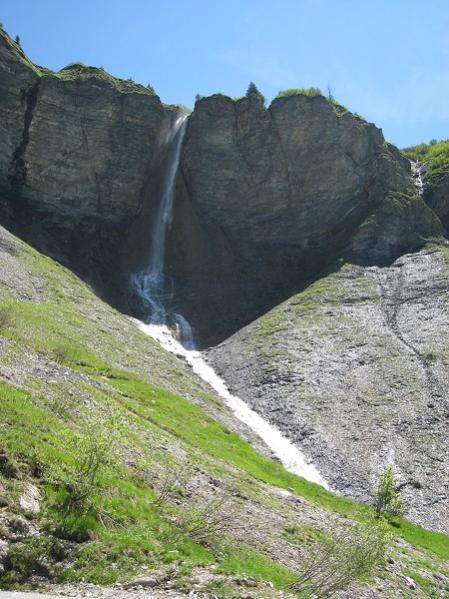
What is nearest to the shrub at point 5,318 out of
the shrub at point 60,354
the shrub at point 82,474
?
the shrub at point 60,354

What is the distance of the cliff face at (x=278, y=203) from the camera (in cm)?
8738

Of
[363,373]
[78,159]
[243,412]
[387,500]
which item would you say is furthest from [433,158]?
[387,500]

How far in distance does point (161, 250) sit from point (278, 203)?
1952 cm

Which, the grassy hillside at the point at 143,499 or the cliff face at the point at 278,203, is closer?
the grassy hillside at the point at 143,499

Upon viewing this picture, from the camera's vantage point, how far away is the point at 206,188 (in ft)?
324

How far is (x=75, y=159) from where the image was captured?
92.1m

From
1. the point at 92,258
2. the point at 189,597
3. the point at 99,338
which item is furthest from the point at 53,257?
the point at 189,597

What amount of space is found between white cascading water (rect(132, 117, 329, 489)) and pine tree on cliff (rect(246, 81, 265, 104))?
37.6 ft

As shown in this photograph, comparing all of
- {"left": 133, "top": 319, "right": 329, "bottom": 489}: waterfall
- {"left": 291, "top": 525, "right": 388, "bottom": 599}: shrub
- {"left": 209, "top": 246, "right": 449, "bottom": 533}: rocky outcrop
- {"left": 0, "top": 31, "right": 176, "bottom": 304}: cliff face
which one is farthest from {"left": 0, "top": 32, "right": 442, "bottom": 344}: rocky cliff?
{"left": 291, "top": 525, "right": 388, "bottom": 599}: shrub

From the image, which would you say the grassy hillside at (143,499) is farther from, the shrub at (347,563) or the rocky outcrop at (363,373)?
the rocky outcrop at (363,373)

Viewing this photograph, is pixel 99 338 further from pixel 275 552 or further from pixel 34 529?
pixel 34 529

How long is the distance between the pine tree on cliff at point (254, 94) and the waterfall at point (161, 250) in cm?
1133

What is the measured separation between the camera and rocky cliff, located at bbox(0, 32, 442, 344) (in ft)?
284

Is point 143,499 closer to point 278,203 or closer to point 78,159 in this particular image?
point 78,159
